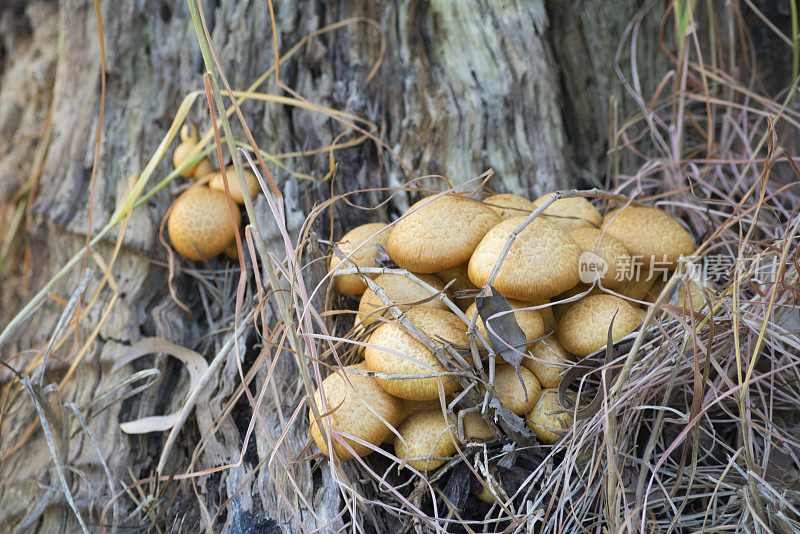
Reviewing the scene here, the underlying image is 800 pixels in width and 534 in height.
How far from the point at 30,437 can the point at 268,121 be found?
1576 millimetres

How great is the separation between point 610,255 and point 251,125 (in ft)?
5.50

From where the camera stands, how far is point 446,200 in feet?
5.80

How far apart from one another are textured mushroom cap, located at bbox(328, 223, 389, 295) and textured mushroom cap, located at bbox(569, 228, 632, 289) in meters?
0.65

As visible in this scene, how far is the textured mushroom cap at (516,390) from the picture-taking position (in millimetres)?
1600

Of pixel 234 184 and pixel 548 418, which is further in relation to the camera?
pixel 234 184

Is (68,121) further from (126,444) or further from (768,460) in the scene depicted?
(768,460)

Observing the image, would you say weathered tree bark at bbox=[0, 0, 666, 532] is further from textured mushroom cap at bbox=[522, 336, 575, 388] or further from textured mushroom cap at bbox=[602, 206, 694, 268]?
textured mushroom cap at bbox=[522, 336, 575, 388]

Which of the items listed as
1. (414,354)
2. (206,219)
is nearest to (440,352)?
(414,354)

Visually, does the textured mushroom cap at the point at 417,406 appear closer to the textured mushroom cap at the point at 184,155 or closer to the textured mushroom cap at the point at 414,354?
the textured mushroom cap at the point at 414,354

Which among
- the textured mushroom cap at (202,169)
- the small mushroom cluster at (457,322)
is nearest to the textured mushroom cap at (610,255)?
the small mushroom cluster at (457,322)

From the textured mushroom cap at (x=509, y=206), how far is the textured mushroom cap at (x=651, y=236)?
261 millimetres

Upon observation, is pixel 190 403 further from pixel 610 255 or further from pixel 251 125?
pixel 610 255

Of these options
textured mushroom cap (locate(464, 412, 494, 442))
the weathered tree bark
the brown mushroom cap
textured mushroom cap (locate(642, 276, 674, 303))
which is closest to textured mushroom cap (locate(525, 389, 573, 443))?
textured mushroom cap (locate(464, 412, 494, 442))

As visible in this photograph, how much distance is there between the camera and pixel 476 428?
63.7 inches
